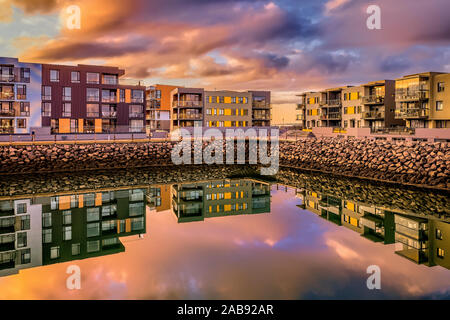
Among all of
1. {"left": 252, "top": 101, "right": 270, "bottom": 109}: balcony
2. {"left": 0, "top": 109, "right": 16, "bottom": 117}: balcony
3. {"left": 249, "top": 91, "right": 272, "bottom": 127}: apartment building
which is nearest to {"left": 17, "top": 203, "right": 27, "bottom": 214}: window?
{"left": 0, "top": 109, "right": 16, "bottom": 117}: balcony

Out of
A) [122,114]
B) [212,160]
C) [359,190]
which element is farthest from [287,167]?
[122,114]

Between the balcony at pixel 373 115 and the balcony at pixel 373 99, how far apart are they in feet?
6.87

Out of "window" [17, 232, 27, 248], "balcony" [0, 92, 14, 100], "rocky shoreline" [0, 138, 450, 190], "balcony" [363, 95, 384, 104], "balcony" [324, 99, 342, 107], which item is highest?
"balcony" [324, 99, 342, 107]

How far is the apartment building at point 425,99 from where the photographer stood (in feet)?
201

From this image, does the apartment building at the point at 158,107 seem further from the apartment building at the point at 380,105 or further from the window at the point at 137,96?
the apartment building at the point at 380,105

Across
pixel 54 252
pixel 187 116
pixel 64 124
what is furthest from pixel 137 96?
pixel 54 252

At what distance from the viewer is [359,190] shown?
31.3m

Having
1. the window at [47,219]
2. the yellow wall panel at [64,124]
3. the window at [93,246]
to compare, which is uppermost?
the yellow wall panel at [64,124]

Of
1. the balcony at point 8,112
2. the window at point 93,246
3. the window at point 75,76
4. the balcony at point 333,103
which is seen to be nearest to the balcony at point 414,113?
the balcony at point 333,103

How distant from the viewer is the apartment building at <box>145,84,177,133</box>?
98.9m

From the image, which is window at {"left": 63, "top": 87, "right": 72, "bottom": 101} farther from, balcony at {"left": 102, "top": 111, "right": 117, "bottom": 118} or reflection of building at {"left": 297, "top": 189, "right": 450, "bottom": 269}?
reflection of building at {"left": 297, "top": 189, "right": 450, "bottom": 269}

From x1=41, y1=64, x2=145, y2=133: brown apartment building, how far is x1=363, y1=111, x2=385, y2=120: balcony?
148ft
